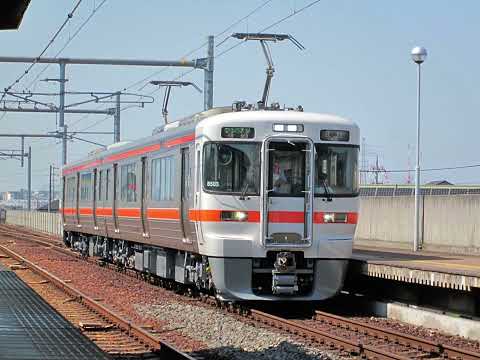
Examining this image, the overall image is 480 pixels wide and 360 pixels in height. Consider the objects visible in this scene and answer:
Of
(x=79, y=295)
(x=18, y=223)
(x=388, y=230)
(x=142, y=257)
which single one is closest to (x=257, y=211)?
(x=79, y=295)

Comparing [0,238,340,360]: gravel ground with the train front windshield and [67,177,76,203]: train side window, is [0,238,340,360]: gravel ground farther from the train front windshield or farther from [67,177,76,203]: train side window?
[67,177,76,203]: train side window

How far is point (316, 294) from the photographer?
15.1 meters

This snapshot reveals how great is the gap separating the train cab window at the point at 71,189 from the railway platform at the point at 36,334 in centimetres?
1391

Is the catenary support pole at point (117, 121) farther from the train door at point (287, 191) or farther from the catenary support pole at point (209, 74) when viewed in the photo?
the train door at point (287, 191)

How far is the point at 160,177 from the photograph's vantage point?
18469mm

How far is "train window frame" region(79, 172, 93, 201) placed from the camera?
2790cm

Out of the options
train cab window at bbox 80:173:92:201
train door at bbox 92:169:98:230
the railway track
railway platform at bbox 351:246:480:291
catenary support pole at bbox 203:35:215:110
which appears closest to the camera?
the railway track

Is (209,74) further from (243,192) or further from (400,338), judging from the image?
(400,338)

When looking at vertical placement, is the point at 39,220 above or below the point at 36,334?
Result: above

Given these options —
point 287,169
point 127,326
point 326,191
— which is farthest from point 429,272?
point 127,326

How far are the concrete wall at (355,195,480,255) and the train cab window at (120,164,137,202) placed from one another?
7.65 metres

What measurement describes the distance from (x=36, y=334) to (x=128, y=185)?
9634mm

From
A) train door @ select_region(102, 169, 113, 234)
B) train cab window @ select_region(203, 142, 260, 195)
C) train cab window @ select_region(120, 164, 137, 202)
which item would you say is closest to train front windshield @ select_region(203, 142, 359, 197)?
train cab window @ select_region(203, 142, 260, 195)

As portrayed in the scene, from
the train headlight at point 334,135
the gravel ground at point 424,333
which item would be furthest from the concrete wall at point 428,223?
the gravel ground at point 424,333
